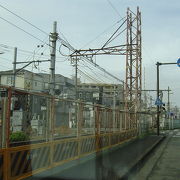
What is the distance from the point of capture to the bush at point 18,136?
5.84 m

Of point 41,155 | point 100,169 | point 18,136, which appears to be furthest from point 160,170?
point 18,136

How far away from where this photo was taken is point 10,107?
5.71 metres

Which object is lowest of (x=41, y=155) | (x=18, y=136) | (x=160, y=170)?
(x=160, y=170)

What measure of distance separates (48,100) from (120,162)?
3959 millimetres

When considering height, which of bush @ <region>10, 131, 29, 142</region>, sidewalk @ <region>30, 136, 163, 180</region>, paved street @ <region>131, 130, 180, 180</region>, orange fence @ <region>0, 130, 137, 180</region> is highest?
bush @ <region>10, 131, 29, 142</region>

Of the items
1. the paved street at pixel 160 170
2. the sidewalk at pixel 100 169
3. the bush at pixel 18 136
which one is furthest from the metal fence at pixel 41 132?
the paved street at pixel 160 170

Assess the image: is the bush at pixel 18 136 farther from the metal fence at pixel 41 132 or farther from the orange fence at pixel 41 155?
the orange fence at pixel 41 155

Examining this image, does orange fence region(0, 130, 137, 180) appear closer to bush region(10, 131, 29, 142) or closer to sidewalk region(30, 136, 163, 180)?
bush region(10, 131, 29, 142)

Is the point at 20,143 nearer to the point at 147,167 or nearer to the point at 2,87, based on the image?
the point at 2,87

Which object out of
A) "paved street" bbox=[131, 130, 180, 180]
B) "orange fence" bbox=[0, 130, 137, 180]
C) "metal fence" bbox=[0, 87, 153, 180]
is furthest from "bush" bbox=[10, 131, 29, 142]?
"paved street" bbox=[131, 130, 180, 180]

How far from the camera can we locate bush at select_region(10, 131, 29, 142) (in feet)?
19.2

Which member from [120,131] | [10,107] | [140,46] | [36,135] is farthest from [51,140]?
[140,46]

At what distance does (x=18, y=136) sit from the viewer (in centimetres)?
619

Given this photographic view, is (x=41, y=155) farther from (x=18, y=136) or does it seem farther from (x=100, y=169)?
(x=100, y=169)
